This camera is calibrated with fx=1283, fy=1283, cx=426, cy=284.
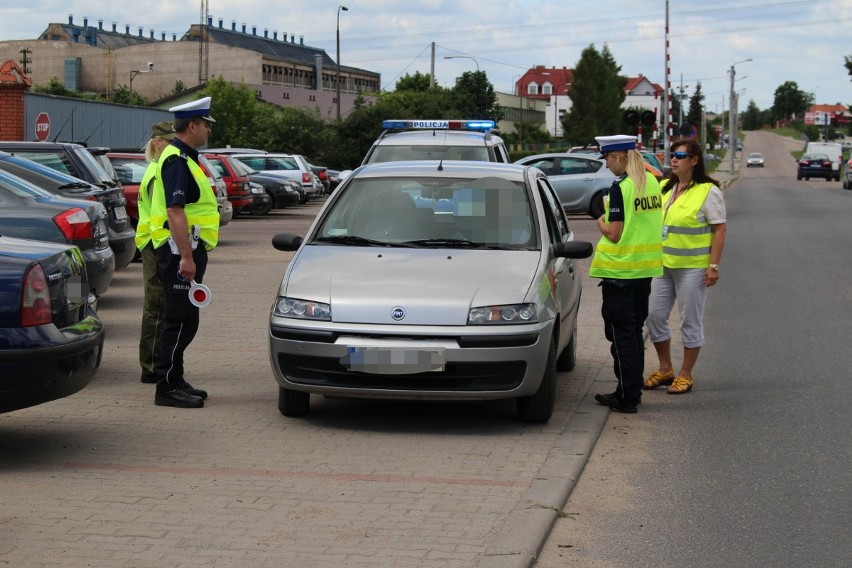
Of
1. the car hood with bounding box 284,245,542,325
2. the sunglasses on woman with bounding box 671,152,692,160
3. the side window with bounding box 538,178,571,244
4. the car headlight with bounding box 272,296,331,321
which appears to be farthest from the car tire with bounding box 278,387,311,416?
the sunglasses on woman with bounding box 671,152,692,160

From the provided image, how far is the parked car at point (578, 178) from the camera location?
3095cm

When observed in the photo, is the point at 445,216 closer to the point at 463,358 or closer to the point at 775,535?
the point at 463,358

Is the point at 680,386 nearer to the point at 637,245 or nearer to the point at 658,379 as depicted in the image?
the point at 658,379

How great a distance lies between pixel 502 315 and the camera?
24.0ft

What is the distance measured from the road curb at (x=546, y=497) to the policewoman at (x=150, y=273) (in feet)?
9.58

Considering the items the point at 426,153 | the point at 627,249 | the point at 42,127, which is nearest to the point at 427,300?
the point at 627,249

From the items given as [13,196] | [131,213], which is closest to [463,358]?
[13,196]

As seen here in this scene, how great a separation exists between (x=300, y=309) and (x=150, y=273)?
1.80 meters

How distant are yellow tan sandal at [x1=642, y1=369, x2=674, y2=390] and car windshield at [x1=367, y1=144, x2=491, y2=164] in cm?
755

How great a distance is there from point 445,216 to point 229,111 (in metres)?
71.8

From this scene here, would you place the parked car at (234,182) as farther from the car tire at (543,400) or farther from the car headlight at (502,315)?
the car headlight at (502,315)

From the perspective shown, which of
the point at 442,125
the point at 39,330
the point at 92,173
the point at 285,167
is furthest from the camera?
the point at 285,167

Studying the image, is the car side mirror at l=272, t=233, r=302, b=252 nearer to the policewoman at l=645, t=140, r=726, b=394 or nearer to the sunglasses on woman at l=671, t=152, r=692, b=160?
the policewoman at l=645, t=140, r=726, b=394

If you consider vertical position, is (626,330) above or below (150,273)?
below
